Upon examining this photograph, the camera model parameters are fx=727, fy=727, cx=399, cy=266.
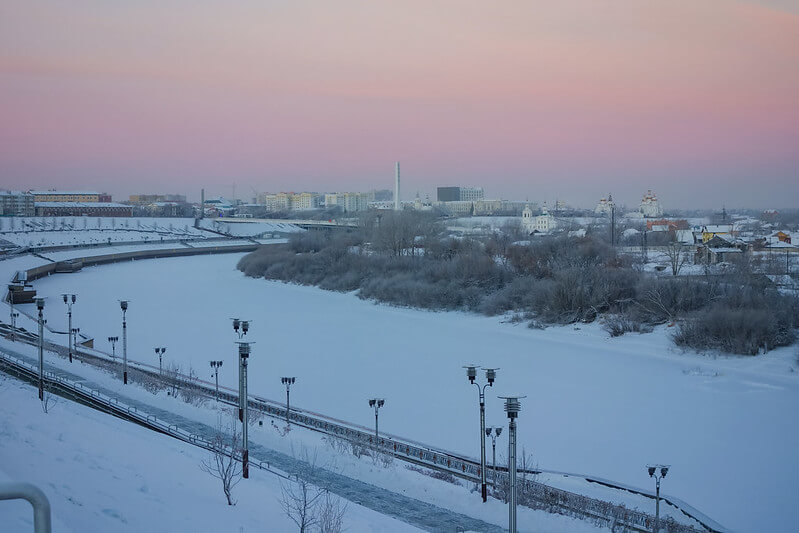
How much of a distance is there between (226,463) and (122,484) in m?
1.58

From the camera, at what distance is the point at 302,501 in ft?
18.0

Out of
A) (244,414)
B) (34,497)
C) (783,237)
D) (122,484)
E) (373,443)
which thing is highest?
(34,497)

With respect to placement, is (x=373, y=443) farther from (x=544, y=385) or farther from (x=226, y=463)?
(x=544, y=385)

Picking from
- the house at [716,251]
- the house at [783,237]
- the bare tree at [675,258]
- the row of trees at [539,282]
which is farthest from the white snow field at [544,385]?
the house at [783,237]

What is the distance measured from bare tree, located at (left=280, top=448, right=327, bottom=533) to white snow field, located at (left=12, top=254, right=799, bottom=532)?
2.72m

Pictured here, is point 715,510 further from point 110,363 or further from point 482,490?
point 110,363

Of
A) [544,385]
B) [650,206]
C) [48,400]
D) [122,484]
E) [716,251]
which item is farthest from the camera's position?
[650,206]

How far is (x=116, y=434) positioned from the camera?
682 cm

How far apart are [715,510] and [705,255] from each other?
19685 mm

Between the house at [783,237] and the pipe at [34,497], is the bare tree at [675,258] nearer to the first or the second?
the house at [783,237]

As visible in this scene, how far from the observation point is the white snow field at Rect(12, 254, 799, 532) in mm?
7926

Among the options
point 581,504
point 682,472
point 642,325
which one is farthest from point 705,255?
point 581,504

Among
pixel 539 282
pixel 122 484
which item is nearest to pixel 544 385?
pixel 122 484

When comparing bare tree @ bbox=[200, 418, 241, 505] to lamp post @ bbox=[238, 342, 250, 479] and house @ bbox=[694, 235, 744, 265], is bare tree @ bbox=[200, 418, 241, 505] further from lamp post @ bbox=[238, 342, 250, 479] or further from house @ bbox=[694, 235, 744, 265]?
house @ bbox=[694, 235, 744, 265]
